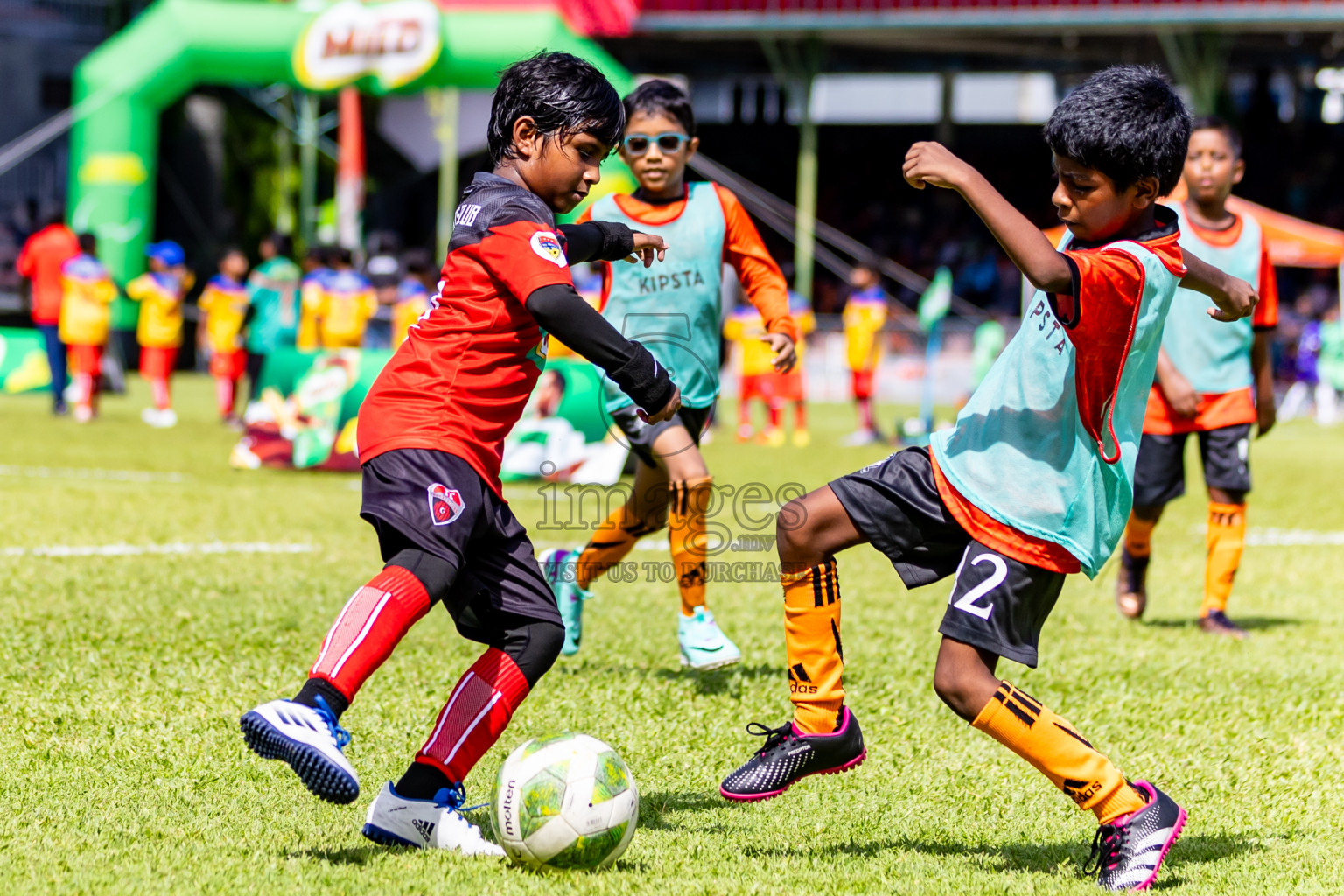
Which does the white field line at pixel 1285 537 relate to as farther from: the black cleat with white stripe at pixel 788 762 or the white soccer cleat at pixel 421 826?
the white soccer cleat at pixel 421 826

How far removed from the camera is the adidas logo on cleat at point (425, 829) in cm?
328

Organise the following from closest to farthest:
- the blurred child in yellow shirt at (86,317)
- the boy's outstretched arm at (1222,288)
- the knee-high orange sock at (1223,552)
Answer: the boy's outstretched arm at (1222,288)
the knee-high orange sock at (1223,552)
the blurred child in yellow shirt at (86,317)

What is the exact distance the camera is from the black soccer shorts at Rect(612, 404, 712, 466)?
517cm

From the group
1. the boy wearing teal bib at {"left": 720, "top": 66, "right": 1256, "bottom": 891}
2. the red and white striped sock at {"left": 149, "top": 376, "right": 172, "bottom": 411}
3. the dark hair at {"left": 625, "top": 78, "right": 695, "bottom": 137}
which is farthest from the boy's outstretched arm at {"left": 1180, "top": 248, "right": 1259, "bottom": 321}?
the red and white striped sock at {"left": 149, "top": 376, "right": 172, "bottom": 411}

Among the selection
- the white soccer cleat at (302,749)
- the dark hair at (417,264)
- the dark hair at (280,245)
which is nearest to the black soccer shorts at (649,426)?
the white soccer cleat at (302,749)

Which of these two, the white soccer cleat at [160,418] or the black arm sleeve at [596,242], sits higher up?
the black arm sleeve at [596,242]

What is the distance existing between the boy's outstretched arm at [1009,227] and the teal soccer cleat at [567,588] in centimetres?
256

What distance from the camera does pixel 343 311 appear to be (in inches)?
596

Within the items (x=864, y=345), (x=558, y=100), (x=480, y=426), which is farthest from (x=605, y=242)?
(x=864, y=345)

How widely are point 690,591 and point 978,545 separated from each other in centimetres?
203

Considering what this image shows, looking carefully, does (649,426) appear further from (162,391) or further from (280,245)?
(280,245)

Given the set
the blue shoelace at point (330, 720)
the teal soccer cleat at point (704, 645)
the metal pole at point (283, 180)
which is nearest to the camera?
the blue shoelace at point (330, 720)

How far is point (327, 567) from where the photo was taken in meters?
7.17

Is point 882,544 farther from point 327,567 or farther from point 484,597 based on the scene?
point 327,567
